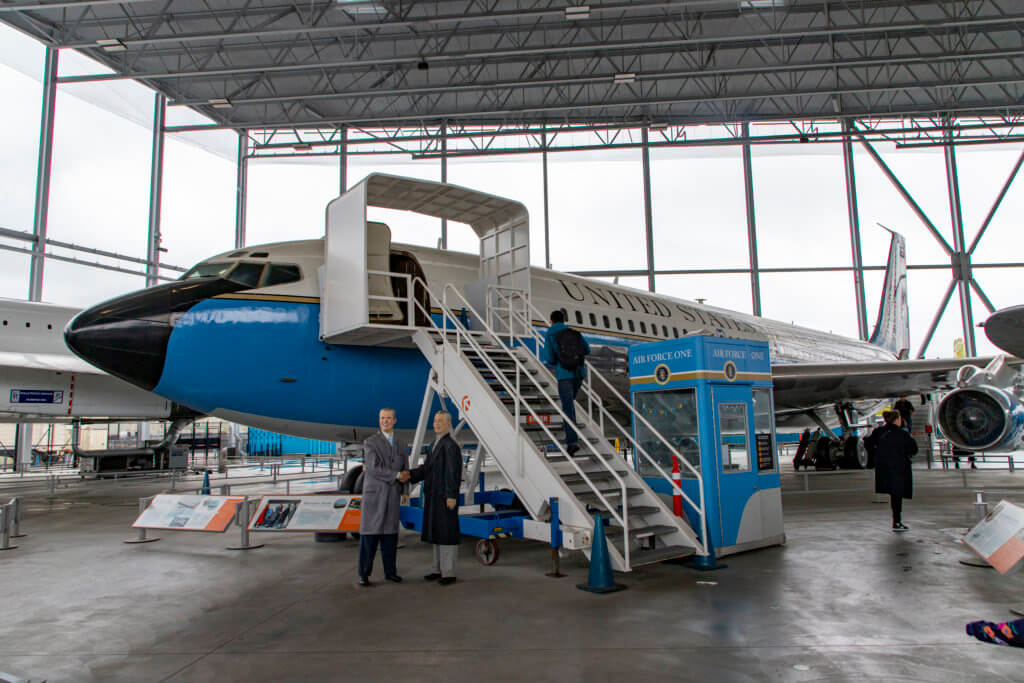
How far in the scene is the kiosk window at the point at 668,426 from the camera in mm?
6969

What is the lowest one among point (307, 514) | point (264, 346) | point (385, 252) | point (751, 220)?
point (307, 514)

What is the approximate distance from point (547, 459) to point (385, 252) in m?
3.68

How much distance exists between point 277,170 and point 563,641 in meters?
25.6

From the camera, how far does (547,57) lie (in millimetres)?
21875

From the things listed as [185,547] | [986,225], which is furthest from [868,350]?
[185,547]

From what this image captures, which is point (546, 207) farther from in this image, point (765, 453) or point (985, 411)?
point (765, 453)

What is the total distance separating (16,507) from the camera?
8.02 m

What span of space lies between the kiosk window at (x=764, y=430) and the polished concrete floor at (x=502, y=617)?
0.93 m

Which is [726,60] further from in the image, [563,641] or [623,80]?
[563,641]

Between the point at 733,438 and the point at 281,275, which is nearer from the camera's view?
the point at 733,438

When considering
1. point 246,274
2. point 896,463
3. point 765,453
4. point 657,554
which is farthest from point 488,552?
point 896,463

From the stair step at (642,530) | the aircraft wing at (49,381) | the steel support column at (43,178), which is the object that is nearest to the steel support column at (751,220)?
the aircraft wing at (49,381)

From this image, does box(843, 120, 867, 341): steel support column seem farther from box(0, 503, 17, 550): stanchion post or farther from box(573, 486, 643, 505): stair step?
box(0, 503, 17, 550): stanchion post

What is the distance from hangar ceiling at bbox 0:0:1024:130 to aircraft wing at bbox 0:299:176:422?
7599mm
